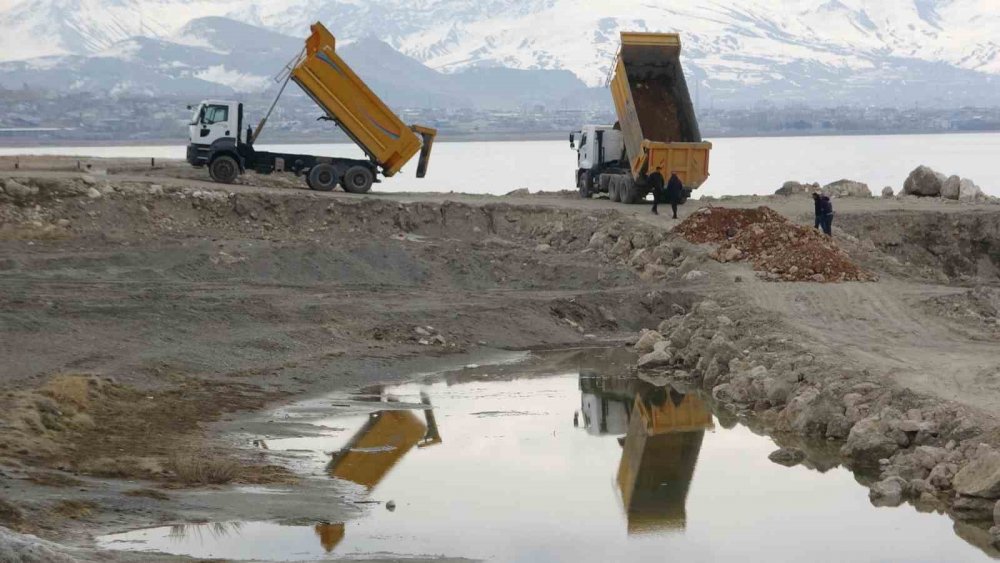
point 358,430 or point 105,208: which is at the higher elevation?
point 105,208

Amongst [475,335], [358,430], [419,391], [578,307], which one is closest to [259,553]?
[358,430]

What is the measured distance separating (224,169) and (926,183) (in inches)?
737

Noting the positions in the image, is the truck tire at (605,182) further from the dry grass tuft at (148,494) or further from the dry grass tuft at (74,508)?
the dry grass tuft at (74,508)

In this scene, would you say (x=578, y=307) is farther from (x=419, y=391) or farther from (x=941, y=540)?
(x=941, y=540)

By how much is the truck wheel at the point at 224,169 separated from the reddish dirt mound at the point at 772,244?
12413 mm

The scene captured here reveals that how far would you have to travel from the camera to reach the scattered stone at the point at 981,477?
16031mm

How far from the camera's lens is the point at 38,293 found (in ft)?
87.3

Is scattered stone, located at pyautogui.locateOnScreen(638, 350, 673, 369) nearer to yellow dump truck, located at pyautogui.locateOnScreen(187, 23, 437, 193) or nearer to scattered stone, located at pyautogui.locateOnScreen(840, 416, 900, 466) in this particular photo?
scattered stone, located at pyautogui.locateOnScreen(840, 416, 900, 466)

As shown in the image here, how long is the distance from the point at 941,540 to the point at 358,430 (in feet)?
26.1

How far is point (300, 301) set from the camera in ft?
92.2

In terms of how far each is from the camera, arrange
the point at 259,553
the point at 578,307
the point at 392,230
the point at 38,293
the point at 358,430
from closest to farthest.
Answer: the point at 259,553, the point at 358,430, the point at 38,293, the point at 578,307, the point at 392,230

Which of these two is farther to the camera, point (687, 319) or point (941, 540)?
point (687, 319)

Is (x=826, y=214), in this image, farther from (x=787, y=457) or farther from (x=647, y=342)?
(x=787, y=457)

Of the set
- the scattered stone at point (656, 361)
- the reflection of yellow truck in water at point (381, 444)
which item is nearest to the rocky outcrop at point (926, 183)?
the scattered stone at point (656, 361)
